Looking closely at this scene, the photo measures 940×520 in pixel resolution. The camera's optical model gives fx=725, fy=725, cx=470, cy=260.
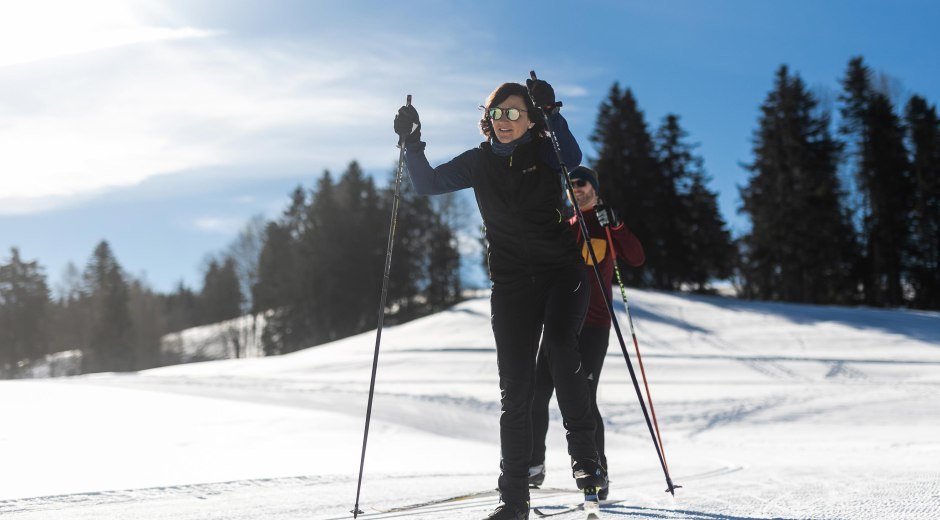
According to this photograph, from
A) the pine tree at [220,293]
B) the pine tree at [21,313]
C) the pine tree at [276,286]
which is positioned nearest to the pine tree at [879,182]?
the pine tree at [276,286]

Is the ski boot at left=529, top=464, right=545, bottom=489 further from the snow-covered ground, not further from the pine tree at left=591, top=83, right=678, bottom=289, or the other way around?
the pine tree at left=591, top=83, right=678, bottom=289

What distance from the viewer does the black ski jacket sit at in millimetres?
3188

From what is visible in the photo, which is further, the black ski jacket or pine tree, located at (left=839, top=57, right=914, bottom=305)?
pine tree, located at (left=839, top=57, right=914, bottom=305)

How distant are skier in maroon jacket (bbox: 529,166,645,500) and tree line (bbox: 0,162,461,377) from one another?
36633 mm

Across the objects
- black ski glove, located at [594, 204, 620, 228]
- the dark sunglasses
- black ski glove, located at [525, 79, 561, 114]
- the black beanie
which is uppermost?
black ski glove, located at [525, 79, 561, 114]

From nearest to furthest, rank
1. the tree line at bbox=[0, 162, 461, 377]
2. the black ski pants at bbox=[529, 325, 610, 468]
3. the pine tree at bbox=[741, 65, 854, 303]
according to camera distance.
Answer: the black ski pants at bbox=[529, 325, 610, 468], the pine tree at bbox=[741, 65, 854, 303], the tree line at bbox=[0, 162, 461, 377]

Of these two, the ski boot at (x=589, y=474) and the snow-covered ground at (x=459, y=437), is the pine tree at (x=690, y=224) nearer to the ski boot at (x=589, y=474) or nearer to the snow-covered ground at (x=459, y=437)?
the snow-covered ground at (x=459, y=437)

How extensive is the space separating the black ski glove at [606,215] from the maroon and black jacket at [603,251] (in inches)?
6.5

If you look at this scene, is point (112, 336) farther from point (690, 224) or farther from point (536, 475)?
point (536, 475)

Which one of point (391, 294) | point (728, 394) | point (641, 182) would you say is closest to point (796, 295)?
point (641, 182)

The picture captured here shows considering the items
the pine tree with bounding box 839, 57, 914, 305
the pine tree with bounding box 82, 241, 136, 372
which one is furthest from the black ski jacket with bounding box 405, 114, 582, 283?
the pine tree with bounding box 82, 241, 136, 372

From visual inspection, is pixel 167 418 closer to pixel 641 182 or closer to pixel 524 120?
pixel 524 120

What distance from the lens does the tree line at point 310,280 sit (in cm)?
4556

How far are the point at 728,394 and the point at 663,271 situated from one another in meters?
23.6
